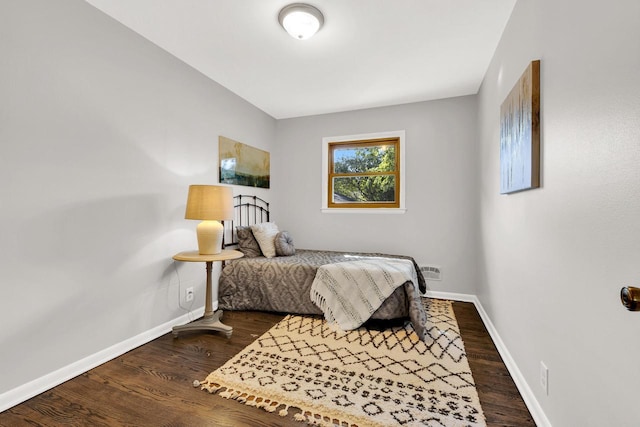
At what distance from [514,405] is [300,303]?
6.08 feet

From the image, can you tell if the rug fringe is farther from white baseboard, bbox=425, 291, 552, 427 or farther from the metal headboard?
the metal headboard

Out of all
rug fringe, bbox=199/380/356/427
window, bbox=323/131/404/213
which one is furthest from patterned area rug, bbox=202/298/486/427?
window, bbox=323/131/404/213

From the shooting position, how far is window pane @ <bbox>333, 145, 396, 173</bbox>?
3928 mm

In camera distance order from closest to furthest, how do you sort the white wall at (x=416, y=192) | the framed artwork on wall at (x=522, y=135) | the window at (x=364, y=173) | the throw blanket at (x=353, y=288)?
the framed artwork on wall at (x=522, y=135), the throw blanket at (x=353, y=288), the white wall at (x=416, y=192), the window at (x=364, y=173)

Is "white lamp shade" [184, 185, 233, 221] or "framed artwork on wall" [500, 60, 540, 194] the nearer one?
A: "framed artwork on wall" [500, 60, 540, 194]

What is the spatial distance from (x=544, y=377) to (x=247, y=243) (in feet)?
9.20

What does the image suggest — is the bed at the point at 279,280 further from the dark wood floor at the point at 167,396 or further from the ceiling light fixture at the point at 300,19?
the ceiling light fixture at the point at 300,19

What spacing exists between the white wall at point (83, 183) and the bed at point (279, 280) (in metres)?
0.54

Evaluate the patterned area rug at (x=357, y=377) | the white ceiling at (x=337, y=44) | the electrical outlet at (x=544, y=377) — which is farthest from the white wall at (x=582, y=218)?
the white ceiling at (x=337, y=44)

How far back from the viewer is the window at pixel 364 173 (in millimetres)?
3855

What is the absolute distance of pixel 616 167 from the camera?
2.93 ft

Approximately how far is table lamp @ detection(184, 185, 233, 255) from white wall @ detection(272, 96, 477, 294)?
72.9 inches

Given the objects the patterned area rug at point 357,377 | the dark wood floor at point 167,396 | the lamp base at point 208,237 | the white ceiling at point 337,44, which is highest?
the white ceiling at point 337,44

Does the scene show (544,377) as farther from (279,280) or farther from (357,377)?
(279,280)
